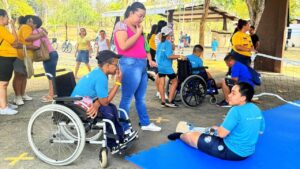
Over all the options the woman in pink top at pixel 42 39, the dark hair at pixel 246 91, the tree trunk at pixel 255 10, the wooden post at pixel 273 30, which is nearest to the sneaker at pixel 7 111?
the woman in pink top at pixel 42 39

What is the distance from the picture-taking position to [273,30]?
9.72m

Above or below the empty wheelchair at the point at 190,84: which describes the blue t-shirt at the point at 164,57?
above

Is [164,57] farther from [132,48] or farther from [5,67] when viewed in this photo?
[5,67]

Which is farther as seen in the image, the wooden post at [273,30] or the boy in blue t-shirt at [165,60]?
the wooden post at [273,30]

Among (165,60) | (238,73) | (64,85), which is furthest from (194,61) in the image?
(64,85)

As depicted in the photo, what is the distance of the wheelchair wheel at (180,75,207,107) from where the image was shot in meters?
5.10

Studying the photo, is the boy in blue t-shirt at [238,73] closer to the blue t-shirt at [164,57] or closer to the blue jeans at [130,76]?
the blue t-shirt at [164,57]

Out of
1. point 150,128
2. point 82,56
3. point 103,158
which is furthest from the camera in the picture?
point 82,56

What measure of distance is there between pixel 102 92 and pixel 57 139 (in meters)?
0.74

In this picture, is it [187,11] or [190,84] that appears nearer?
[190,84]

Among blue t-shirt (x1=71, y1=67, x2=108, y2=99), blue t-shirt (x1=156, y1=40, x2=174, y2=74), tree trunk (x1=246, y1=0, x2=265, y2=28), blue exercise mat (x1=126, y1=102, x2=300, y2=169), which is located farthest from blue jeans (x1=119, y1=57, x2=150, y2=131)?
tree trunk (x1=246, y1=0, x2=265, y2=28)

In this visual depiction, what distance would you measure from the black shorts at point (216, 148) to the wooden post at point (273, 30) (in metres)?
7.68

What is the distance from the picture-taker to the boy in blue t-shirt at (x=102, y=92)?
2.84 m

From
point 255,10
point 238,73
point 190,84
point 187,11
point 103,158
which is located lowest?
point 103,158
